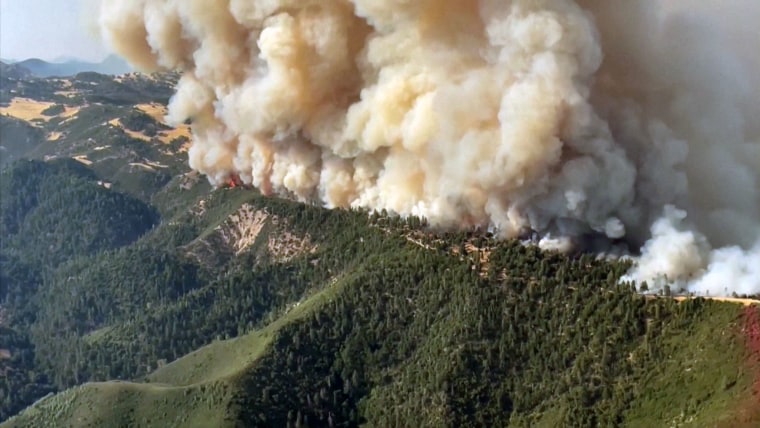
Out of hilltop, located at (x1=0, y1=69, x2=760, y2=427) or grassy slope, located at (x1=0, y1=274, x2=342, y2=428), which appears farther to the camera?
grassy slope, located at (x1=0, y1=274, x2=342, y2=428)

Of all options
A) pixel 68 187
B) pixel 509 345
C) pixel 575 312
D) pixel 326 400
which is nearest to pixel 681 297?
pixel 575 312

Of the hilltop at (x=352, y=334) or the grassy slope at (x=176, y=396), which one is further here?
the grassy slope at (x=176, y=396)

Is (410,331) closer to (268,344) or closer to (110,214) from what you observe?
(268,344)

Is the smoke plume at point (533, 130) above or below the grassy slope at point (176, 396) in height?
above

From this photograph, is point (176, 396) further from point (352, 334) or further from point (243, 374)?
point (352, 334)

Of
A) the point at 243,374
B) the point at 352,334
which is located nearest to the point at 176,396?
the point at 243,374

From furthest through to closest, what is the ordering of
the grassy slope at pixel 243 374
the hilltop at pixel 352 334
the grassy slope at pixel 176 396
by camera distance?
the grassy slope at pixel 176 396
the hilltop at pixel 352 334
the grassy slope at pixel 243 374

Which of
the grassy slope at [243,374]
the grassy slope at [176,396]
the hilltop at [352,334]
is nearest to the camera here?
the grassy slope at [243,374]

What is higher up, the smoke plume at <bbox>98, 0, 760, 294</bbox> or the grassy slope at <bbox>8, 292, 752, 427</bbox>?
the smoke plume at <bbox>98, 0, 760, 294</bbox>
